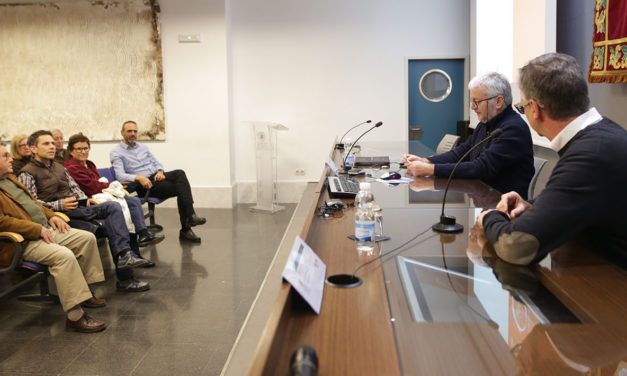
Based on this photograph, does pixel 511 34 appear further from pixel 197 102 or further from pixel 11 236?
pixel 11 236

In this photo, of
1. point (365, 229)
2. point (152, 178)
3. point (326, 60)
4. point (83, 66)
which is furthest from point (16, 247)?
point (326, 60)

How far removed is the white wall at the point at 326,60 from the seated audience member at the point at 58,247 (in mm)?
4027

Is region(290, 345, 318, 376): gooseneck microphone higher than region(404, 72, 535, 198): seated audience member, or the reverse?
region(404, 72, 535, 198): seated audience member

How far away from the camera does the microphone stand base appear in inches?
80.3

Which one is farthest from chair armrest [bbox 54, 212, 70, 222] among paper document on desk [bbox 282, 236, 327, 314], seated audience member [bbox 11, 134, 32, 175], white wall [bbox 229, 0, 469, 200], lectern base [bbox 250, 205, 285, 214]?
white wall [bbox 229, 0, 469, 200]

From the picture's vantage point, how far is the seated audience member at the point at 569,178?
5.00 feet

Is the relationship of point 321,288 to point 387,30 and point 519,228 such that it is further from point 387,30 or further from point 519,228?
point 387,30

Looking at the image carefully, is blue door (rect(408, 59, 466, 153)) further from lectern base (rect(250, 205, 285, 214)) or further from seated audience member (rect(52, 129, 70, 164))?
seated audience member (rect(52, 129, 70, 164))

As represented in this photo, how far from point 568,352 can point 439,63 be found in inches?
253

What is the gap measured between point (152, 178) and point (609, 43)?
13.2 feet

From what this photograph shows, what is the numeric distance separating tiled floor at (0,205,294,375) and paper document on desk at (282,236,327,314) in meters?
1.37

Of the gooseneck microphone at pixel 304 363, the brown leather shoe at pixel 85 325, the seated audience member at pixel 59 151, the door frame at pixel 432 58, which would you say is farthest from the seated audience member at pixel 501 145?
the door frame at pixel 432 58

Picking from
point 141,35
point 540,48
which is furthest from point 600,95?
point 141,35

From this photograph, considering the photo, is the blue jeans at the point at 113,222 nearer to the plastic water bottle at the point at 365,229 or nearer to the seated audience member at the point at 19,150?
the seated audience member at the point at 19,150
